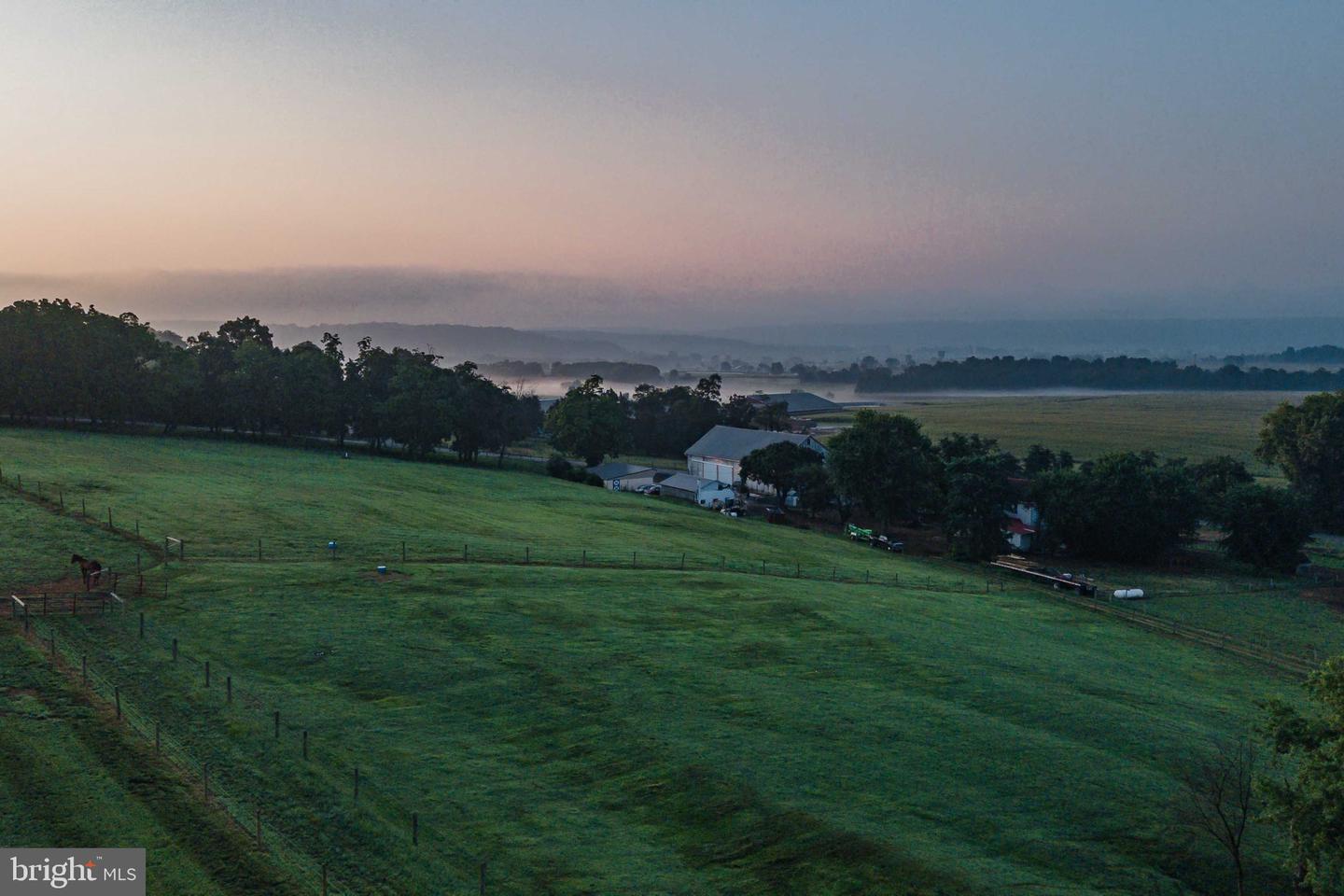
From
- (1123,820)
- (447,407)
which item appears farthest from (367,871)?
(447,407)

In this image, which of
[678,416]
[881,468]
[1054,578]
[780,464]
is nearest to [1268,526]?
[1054,578]

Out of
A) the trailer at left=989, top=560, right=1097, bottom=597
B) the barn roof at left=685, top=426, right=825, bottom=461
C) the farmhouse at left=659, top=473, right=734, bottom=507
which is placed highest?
the barn roof at left=685, top=426, right=825, bottom=461

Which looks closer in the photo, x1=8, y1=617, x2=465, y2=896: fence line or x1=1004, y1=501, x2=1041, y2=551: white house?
x1=8, y1=617, x2=465, y2=896: fence line

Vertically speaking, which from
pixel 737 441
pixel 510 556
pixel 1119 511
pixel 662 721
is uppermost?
pixel 737 441

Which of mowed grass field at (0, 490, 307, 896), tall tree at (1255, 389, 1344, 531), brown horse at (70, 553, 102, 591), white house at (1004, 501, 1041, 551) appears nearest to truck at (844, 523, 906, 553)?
white house at (1004, 501, 1041, 551)

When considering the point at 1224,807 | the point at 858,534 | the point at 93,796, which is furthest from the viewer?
the point at 858,534

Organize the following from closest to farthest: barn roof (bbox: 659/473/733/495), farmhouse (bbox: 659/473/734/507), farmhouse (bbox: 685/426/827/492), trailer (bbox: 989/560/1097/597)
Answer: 1. trailer (bbox: 989/560/1097/597)
2. farmhouse (bbox: 659/473/734/507)
3. barn roof (bbox: 659/473/733/495)
4. farmhouse (bbox: 685/426/827/492)

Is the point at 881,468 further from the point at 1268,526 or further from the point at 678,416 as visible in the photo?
the point at 678,416

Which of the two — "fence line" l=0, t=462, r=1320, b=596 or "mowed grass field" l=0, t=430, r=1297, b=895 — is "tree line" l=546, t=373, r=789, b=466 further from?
"mowed grass field" l=0, t=430, r=1297, b=895
